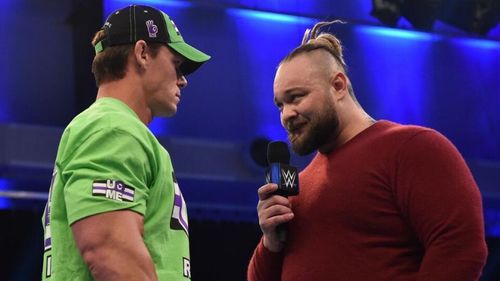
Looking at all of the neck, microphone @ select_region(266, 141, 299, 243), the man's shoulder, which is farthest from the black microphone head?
the neck

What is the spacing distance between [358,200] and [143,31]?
58cm

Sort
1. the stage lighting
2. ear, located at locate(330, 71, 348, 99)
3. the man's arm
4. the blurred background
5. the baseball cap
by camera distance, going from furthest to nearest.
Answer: the stage lighting → the blurred background → ear, located at locate(330, 71, 348, 99) → the baseball cap → the man's arm

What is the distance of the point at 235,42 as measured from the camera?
6605mm

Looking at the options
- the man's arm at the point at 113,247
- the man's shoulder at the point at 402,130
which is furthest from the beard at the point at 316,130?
the man's arm at the point at 113,247

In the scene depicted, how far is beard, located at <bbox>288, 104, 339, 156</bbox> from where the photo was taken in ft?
7.59

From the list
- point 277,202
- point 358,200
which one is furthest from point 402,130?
point 277,202

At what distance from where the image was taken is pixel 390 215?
216 cm

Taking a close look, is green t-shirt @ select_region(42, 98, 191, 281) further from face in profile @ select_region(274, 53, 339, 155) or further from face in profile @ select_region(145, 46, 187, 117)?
face in profile @ select_region(274, 53, 339, 155)

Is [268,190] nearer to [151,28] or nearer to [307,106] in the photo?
[307,106]

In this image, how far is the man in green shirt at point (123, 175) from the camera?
1.87 m

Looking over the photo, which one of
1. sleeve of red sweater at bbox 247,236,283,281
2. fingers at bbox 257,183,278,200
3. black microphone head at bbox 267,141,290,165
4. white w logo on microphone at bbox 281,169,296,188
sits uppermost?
black microphone head at bbox 267,141,290,165

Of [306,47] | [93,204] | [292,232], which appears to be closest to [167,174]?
[93,204]

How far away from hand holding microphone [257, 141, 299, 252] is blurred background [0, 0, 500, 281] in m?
3.71

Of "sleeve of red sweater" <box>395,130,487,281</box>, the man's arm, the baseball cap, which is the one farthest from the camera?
the baseball cap
